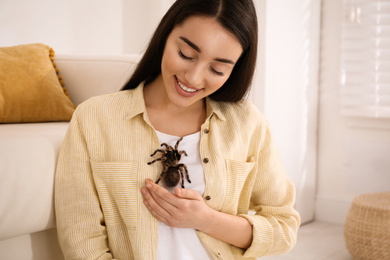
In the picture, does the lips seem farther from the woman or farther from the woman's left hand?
the woman's left hand

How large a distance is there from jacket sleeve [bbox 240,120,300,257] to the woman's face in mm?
243

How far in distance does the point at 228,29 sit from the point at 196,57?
94 mm

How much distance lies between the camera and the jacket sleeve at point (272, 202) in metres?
1.23

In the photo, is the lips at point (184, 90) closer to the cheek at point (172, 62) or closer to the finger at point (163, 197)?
the cheek at point (172, 62)

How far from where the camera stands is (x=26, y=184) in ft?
3.56

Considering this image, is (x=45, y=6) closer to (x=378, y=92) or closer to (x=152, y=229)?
(x=152, y=229)

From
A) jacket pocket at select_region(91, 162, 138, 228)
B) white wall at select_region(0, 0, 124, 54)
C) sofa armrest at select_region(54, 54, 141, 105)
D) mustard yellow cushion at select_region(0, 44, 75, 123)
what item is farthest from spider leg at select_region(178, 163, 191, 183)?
white wall at select_region(0, 0, 124, 54)

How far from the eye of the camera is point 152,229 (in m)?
1.10

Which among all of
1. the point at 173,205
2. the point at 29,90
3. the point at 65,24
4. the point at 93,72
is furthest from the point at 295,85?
the point at 173,205

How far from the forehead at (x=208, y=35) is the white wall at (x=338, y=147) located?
1904 mm

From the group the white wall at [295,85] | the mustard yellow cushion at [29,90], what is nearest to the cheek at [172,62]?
the mustard yellow cushion at [29,90]

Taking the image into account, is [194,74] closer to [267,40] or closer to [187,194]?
[187,194]

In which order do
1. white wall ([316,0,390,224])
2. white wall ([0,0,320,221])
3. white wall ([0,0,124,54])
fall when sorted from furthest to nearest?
white wall ([316,0,390,224]) < white wall ([0,0,320,221]) < white wall ([0,0,124,54])

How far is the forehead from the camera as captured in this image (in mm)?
1078
